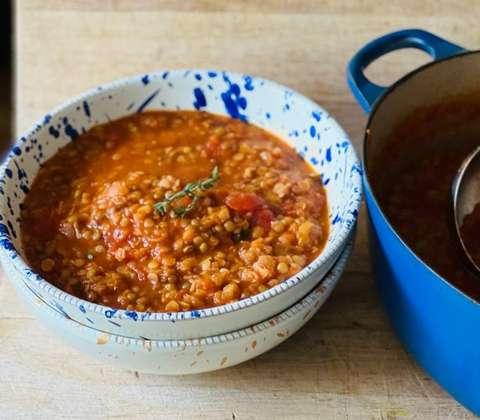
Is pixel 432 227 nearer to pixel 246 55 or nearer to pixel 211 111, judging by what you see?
pixel 211 111

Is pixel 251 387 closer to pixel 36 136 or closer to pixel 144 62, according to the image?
pixel 36 136

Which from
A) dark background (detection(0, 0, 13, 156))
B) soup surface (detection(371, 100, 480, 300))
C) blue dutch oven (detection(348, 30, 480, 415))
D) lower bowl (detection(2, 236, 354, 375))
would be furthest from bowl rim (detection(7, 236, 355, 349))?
dark background (detection(0, 0, 13, 156))

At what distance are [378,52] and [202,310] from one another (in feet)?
2.85

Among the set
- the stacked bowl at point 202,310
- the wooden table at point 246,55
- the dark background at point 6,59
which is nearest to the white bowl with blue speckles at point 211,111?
the stacked bowl at point 202,310

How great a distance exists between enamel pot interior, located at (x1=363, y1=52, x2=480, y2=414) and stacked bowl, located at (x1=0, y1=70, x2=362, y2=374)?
0.11 m

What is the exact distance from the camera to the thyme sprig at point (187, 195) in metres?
1.48

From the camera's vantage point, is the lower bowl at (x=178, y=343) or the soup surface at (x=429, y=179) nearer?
the lower bowl at (x=178, y=343)

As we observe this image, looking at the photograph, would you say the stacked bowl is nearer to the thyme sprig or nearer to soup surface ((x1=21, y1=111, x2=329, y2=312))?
soup surface ((x1=21, y1=111, x2=329, y2=312))

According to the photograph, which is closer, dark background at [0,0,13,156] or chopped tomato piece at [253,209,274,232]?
chopped tomato piece at [253,209,274,232]

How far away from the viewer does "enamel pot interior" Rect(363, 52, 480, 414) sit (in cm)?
123

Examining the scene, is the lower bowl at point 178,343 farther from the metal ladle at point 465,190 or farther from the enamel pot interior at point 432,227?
the metal ladle at point 465,190

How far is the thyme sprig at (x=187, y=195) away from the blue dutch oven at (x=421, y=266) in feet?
1.26

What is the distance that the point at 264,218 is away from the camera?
1.52 meters

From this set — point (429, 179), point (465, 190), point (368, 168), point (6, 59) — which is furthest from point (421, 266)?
point (6, 59)
